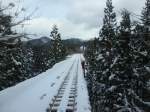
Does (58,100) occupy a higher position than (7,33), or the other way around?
(7,33)

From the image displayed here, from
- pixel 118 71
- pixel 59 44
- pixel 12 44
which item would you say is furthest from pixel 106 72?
pixel 59 44

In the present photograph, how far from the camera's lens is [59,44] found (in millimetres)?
98062

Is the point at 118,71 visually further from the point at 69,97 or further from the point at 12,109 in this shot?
the point at 12,109

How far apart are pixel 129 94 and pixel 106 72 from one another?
6.50 metres

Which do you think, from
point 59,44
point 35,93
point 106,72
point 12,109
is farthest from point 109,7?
point 59,44

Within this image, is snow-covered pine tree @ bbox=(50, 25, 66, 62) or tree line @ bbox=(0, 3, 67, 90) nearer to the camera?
tree line @ bbox=(0, 3, 67, 90)

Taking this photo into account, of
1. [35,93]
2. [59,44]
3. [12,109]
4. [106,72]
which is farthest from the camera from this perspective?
[59,44]

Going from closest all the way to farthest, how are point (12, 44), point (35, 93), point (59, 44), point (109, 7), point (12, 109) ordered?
point (12, 44) → point (12, 109) → point (35, 93) → point (109, 7) → point (59, 44)

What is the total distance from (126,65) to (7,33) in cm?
806

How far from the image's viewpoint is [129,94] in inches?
720

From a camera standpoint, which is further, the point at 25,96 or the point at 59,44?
the point at 59,44

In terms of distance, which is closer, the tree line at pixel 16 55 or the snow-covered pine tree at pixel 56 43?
the tree line at pixel 16 55

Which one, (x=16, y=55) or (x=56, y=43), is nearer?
(x=16, y=55)

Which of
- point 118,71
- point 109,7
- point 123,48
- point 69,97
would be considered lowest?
point 69,97
